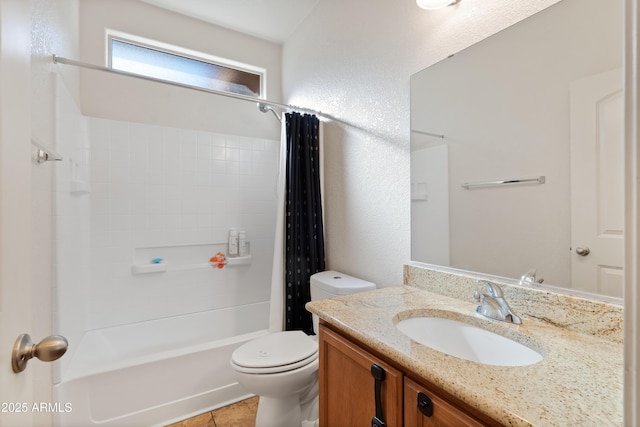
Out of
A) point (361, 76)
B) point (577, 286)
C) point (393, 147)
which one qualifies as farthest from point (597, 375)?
point (361, 76)

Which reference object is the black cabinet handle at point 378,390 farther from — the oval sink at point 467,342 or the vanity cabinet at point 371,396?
the oval sink at point 467,342

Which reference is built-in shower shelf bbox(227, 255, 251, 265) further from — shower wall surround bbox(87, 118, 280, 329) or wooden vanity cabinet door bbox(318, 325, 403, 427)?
wooden vanity cabinet door bbox(318, 325, 403, 427)

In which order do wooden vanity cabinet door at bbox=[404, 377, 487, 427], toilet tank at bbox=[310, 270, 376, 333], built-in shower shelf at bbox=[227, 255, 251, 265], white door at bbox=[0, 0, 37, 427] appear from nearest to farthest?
white door at bbox=[0, 0, 37, 427] → wooden vanity cabinet door at bbox=[404, 377, 487, 427] → toilet tank at bbox=[310, 270, 376, 333] → built-in shower shelf at bbox=[227, 255, 251, 265]

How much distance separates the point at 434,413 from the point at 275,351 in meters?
0.98

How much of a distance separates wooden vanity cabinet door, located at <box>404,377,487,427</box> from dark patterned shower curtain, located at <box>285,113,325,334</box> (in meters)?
1.26

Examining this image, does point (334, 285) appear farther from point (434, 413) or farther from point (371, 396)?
point (434, 413)

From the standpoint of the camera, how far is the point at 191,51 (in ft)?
7.83

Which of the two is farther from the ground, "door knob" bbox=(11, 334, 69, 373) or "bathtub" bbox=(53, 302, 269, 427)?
"door knob" bbox=(11, 334, 69, 373)

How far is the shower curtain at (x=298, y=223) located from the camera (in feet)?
6.15

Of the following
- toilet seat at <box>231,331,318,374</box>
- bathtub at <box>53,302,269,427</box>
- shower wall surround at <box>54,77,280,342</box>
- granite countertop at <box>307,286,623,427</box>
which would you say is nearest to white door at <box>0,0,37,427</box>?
granite countertop at <box>307,286,623,427</box>

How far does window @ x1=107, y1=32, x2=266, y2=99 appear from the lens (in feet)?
7.20

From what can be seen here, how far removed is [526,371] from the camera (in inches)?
24.1

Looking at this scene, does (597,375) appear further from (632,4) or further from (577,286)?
(632,4)

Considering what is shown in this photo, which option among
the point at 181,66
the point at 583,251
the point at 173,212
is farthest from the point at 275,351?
the point at 181,66
